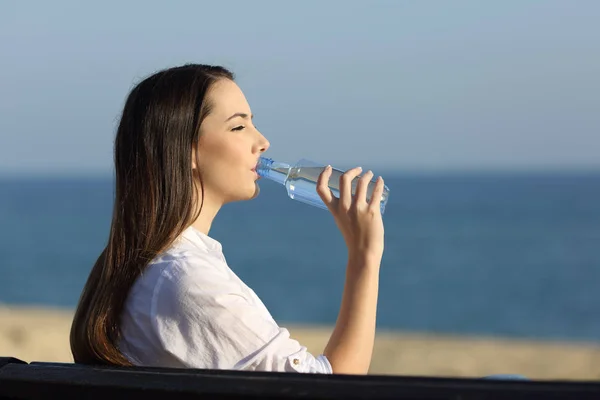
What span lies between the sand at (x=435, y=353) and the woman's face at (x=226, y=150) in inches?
291

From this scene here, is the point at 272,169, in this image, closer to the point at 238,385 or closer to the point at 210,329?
the point at 210,329

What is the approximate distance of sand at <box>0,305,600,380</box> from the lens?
10172mm

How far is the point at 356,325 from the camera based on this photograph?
2.39 meters

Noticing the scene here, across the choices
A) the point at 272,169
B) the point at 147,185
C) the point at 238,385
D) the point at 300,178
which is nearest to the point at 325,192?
the point at 147,185

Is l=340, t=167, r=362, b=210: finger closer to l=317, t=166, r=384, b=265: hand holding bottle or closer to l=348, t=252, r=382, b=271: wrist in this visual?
l=317, t=166, r=384, b=265: hand holding bottle

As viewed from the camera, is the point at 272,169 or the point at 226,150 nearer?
the point at 226,150

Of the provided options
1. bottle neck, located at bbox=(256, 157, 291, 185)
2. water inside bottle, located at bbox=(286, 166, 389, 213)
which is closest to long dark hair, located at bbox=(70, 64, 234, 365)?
bottle neck, located at bbox=(256, 157, 291, 185)

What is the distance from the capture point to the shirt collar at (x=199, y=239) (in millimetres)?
2398

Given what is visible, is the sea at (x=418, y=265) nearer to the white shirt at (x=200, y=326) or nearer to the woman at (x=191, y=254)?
the woman at (x=191, y=254)

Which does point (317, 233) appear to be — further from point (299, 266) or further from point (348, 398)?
point (348, 398)

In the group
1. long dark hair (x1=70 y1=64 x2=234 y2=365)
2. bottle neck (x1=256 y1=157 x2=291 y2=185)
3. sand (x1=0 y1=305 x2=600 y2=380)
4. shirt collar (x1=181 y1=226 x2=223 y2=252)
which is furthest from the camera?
sand (x1=0 y1=305 x2=600 y2=380)

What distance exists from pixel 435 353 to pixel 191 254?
913 cm

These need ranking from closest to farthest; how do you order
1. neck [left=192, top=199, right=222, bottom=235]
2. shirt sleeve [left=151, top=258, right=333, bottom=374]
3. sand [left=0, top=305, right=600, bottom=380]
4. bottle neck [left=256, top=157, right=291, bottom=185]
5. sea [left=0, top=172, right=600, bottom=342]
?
shirt sleeve [left=151, top=258, right=333, bottom=374]
neck [left=192, top=199, right=222, bottom=235]
bottle neck [left=256, top=157, right=291, bottom=185]
sand [left=0, top=305, right=600, bottom=380]
sea [left=0, top=172, right=600, bottom=342]

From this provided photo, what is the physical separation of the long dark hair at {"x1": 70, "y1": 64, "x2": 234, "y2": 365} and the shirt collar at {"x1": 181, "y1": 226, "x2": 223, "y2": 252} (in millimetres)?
24
